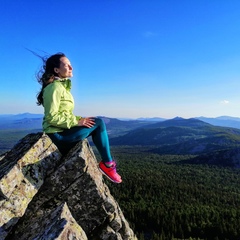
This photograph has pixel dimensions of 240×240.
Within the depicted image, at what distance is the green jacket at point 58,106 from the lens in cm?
932

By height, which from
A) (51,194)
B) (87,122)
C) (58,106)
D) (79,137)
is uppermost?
(58,106)

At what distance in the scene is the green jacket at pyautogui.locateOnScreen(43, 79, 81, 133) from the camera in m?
9.32

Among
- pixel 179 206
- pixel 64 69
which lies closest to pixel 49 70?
pixel 64 69

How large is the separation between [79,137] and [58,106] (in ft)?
5.19

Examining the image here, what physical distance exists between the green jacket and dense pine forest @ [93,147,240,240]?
3572 inches

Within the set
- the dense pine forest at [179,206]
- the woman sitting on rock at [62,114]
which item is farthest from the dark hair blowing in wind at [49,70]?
the dense pine forest at [179,206]

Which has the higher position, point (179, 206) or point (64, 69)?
point (64, 69)

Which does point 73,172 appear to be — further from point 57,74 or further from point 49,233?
point 57,74

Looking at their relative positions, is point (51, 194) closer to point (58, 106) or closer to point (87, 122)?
point (87, 122)

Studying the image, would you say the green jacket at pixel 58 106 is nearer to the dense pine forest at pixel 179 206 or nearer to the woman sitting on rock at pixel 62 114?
the woman sitting on rock at pixel 62 114

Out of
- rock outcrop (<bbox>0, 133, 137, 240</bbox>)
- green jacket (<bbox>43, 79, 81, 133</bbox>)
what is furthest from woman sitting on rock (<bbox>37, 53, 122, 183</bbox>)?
rock outcrop (<bbox>0, 133, 137, 240</bbox>)

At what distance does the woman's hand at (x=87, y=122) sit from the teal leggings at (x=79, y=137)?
0.45ft

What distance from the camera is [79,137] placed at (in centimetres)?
1040

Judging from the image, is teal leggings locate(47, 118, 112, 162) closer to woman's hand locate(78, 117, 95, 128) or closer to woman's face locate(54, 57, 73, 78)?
woman's hand locate(78, 117, 95, 128)
